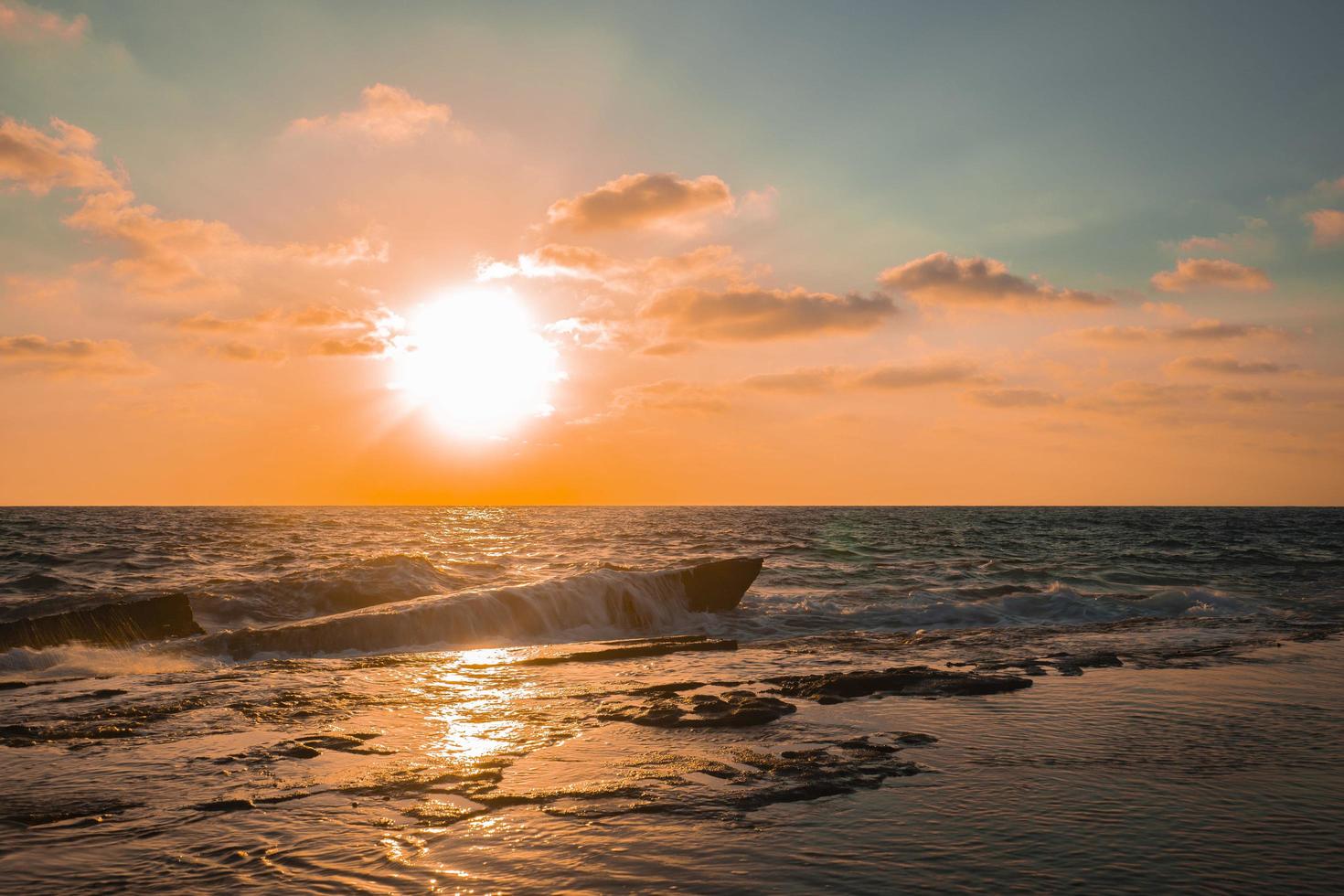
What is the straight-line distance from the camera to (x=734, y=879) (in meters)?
4.87

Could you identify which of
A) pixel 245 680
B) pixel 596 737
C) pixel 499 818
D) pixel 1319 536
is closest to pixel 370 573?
pixel 245 680

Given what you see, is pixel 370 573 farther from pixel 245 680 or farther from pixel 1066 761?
pixel 1066 761

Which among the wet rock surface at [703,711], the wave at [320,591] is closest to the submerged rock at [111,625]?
the wave at [320,591]

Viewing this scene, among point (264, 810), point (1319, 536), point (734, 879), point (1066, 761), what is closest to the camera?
point (734, 879)

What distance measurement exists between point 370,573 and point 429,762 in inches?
688

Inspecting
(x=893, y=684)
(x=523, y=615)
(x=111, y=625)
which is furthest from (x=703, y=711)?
(x=111, y=625)

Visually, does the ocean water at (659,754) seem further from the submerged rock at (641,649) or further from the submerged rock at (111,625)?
the submerged rock at (111,625)

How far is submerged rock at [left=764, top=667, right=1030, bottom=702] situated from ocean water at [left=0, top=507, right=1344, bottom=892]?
0.25 ft

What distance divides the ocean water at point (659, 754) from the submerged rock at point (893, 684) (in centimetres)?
8

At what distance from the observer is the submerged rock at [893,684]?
10.6m

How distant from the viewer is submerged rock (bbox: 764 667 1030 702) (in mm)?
10602

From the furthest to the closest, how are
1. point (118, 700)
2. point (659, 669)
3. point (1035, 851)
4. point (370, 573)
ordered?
point (370, 573) < point (659, 669) < point (118, 700) < point (1035, 851)

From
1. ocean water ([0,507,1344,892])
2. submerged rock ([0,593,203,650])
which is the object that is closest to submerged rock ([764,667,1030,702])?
ocean water ([0,507,1344,892])

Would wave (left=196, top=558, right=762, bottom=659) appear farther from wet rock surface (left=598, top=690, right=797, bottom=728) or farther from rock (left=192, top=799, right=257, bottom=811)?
rock (left=192, top=799, right=257, bottom=811)
